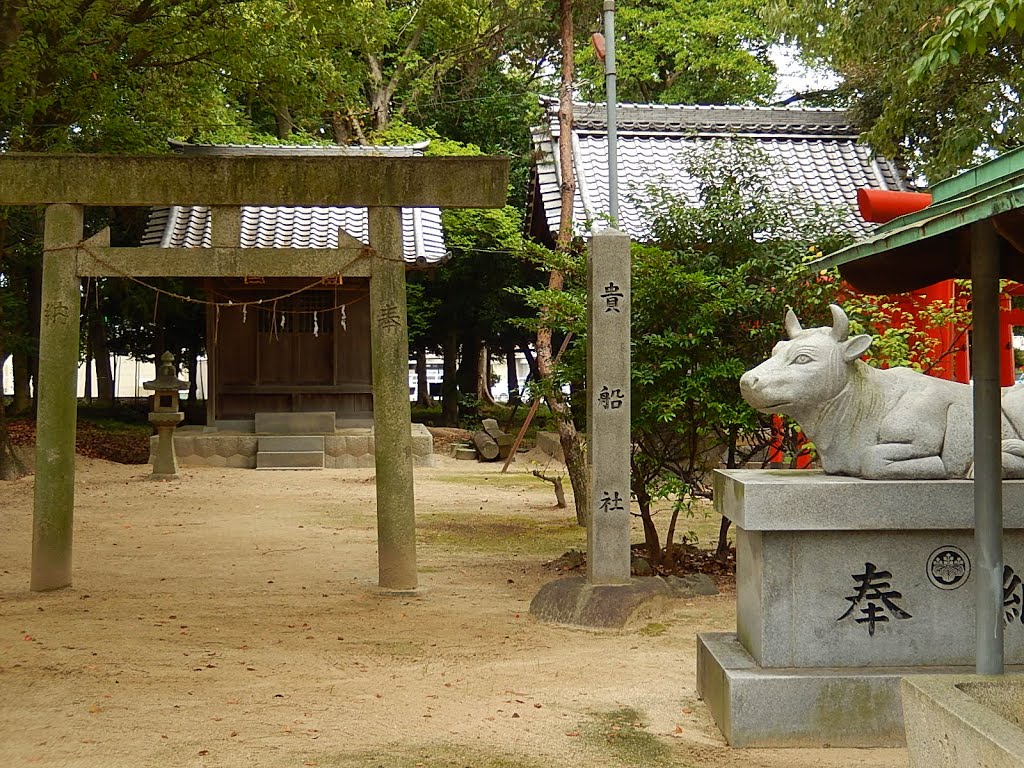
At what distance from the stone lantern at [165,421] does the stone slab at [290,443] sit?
6.90 feet

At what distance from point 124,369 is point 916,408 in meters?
55.6

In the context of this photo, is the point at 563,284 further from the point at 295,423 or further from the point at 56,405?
the point at 295,423

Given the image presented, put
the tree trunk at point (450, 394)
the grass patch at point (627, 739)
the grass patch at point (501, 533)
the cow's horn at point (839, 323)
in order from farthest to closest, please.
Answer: the tree trunk at point (450, 394) → the grass patch at point (501, 533) → the cow's horn at point (839, 323) → the grass patch at point (627, 739)

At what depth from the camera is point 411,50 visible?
23.6 metres

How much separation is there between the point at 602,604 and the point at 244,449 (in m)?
13.4

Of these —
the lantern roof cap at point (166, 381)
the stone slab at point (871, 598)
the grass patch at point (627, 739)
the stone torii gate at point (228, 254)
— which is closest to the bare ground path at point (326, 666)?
the grass patch at point (627, 739)

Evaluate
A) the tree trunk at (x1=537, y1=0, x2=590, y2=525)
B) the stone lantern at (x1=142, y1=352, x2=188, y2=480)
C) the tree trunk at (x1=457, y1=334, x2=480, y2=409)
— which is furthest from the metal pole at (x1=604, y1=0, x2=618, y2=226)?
the tree trunk at (x1=457, y1=334, x2=480, y2=409)

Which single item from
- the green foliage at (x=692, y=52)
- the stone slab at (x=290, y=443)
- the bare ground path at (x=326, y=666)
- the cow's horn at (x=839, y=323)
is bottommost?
the bare ground path at (x=326, y=666)

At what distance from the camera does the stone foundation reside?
19688 mm

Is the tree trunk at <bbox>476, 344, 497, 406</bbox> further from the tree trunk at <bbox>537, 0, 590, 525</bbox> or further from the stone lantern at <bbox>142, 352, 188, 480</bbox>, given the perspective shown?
the tree trunk at <bbox>537, 0, 590, 525</bbox>

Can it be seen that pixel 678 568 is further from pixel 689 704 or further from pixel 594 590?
pixel 689 704

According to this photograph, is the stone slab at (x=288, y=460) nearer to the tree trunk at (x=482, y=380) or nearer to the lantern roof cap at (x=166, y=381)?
the lantern roof cap at (x=166, y=381)

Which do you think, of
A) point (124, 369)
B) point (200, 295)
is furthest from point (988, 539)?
point (124, 369)

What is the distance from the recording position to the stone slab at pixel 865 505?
5.16 metres
